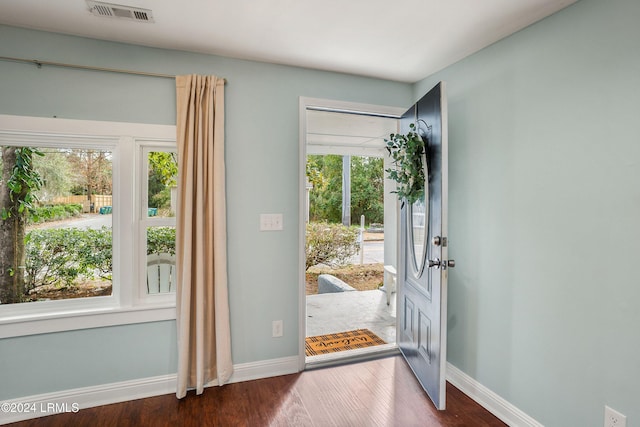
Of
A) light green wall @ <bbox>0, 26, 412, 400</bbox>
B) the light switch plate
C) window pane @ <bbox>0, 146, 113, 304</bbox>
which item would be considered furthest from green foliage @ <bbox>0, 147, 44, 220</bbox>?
the light switch plate

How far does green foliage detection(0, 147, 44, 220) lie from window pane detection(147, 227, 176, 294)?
28.8 inches

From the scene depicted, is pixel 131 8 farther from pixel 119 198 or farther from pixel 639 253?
pixel 639 253

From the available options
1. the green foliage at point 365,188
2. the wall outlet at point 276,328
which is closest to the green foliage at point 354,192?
the green foliage at point 365,188

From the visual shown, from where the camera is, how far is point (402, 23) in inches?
78.5

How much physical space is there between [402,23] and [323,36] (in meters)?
0.49

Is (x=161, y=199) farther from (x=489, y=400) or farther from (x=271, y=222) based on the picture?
(x=489, y=400)

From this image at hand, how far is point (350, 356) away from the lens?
2.93 m

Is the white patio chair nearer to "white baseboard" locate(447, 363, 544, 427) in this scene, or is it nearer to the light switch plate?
the light switch plate

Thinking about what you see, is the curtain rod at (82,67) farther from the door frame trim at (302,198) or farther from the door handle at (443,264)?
the door handle at (443,264)

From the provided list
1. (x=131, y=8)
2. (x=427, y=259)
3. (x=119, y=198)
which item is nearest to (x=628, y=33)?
(x=427, y=259)

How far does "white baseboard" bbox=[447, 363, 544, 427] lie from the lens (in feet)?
6.56

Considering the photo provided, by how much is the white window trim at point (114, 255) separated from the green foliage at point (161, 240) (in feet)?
0.47

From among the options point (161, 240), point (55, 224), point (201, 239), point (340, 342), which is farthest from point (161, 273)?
point (340, 342)

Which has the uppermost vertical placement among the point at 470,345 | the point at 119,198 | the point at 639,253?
the point at 119,198
